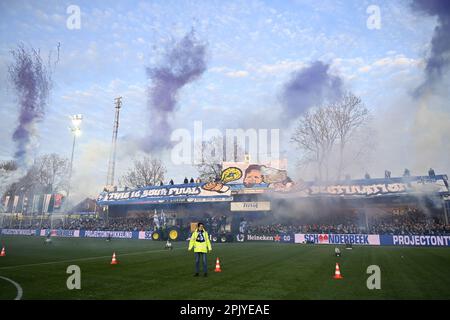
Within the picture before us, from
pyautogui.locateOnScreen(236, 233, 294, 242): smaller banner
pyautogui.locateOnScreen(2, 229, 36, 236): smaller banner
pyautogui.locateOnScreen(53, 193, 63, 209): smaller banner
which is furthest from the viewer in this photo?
pyautogui.locateOnScreen(53, 193, 63, 209): smaller banner

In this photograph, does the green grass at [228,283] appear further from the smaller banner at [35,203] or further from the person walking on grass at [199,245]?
the smaller banner at [35,203]

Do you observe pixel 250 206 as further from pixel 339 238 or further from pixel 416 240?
pixel 416 240

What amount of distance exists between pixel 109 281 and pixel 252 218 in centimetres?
4010

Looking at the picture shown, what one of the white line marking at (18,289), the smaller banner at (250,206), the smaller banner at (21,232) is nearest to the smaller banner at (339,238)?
Result: the smaller banner at (250,206)

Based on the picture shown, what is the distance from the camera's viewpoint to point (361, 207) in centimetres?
4375

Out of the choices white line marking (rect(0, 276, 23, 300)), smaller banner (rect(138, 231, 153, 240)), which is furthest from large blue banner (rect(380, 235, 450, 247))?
white line marking (rect(0, 276, 23, 300))

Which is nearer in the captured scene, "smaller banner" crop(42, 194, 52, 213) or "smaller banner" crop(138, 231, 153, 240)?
"smaller banner" crop(138, 231, 153, 240)

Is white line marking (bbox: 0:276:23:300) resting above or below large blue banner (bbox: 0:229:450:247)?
below

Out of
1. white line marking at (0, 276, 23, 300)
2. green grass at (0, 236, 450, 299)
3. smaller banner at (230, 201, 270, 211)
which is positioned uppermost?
smaller banner at (230, 201, 270, 211)

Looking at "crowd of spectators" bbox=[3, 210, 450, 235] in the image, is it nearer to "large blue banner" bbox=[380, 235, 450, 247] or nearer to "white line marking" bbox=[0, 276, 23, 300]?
"large blue banner" bbox=[380, 235, 450, 247]
